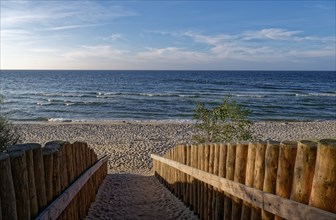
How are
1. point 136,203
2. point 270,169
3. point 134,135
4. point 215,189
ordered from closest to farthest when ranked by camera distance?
point 270,169, point 215,189, point 136,203, point 134,135

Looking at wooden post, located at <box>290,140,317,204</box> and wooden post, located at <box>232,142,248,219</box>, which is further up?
wooden post, located at <box>290,140,317,204</box>

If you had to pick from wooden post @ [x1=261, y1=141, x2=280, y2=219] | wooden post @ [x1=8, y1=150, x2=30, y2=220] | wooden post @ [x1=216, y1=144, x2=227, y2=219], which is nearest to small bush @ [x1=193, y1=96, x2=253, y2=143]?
wooden post @ [x1=216, y1=144, x2=227, y2=219]

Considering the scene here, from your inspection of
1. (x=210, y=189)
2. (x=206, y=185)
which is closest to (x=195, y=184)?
(x=206, y=185)

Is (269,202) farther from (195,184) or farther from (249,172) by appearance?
(195,184)

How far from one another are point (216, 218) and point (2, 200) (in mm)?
3306

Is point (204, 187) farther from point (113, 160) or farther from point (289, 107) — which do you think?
point (289, 107)

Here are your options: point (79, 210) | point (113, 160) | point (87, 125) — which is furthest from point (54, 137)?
point (79, 210)

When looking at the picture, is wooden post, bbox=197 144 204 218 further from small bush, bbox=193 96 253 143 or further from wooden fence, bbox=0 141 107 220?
small bush, bbox=193 96 253 143

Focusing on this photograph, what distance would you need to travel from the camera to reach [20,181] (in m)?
3.49

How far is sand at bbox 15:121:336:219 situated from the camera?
732 cm

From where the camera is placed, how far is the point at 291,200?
137 inches

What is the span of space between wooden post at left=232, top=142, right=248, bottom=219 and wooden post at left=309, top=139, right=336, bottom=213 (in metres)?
1.46

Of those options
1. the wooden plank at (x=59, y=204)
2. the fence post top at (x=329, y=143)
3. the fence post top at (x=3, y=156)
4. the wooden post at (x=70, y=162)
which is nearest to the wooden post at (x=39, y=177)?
the wooden plank at (x=59, y=204)

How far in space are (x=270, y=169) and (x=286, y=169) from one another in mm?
274
